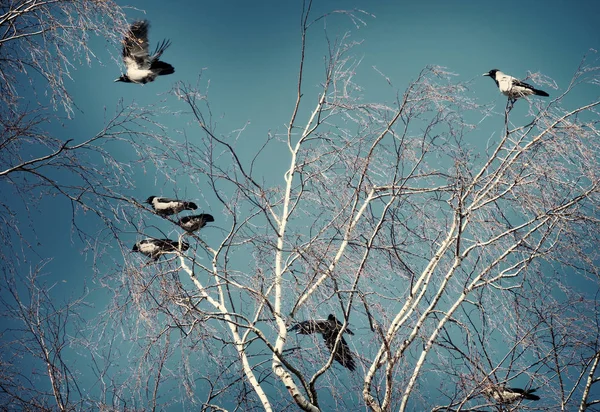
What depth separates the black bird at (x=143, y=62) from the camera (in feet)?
15.6

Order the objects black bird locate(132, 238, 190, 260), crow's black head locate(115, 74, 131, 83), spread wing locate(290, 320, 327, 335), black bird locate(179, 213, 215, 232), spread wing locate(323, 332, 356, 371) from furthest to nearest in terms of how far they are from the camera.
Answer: crow's black head locate(115, 74, 131, 83), black bird locate(179, 213, 215, 232), black bird locate(132, 238, 190, 260), spread wing locate(323, 332, 356, 371), spread wing locate(290, 320, 327, 335)

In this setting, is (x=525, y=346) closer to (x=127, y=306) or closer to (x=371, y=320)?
(x=371, y=320)

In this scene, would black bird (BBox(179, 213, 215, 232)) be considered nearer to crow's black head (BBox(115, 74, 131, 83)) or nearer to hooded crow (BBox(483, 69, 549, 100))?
crow's black head (BBox(115, 74, 131, 83))

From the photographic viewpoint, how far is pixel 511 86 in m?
4.09

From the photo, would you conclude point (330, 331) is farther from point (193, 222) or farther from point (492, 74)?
point (492, 74)

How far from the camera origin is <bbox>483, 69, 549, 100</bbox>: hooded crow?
3772mm

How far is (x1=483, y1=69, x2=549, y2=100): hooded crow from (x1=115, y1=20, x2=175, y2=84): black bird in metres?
2.68

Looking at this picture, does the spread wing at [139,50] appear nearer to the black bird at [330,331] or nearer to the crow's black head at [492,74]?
the black bird at [330,331]

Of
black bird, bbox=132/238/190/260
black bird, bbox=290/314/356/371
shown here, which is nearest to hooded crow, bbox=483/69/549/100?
black bird, bbox=290/314/356/371

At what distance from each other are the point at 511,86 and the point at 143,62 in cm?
291

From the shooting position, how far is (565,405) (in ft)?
10.8

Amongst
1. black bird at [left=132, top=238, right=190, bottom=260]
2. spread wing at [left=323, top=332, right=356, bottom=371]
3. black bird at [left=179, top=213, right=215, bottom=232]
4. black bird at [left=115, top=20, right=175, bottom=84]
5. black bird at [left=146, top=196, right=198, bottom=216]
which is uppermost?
black bird at [left=115, top=20, right=175, bottom=84]

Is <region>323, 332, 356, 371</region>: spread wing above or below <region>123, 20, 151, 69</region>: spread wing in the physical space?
below

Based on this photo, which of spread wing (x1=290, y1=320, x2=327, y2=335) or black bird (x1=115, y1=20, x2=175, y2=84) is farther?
black bird (x1=115, y1=20, x2=175, y2=84)
